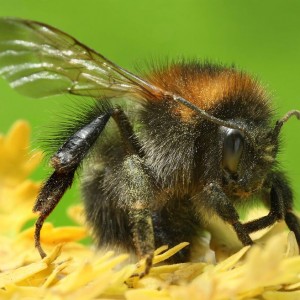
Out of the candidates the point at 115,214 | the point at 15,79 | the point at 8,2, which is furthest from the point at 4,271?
the point at 8,2

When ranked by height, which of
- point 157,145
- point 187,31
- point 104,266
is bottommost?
point 104,266

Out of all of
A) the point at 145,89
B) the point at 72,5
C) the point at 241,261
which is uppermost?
the point at 72,5

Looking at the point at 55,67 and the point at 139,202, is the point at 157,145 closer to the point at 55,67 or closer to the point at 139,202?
the point at 139,202

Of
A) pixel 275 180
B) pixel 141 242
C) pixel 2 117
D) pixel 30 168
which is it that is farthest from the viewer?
pixel 2 117

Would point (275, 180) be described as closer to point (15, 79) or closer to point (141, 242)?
point (141, 242)

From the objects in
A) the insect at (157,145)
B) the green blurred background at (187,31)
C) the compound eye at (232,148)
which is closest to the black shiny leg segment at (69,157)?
the insect at (157,145)

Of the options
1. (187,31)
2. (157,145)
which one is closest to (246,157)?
(157,145)

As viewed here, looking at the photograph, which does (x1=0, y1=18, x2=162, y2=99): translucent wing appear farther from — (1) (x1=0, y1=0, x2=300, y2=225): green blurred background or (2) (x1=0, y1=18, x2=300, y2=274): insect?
(1) (x1=0, y1=0, x2=300, y2=225): green blurred background
